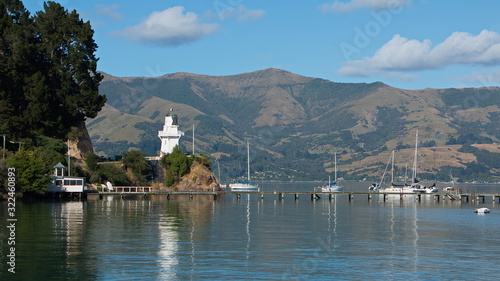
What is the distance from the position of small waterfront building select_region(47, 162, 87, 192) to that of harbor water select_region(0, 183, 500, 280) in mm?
23935

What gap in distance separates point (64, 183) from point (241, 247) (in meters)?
63.0

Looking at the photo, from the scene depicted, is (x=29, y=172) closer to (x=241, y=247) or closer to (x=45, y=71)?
(x=45, y=71)

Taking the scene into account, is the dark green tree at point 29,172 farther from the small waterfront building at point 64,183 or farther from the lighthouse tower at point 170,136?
the lighthouse tower at point 170,136

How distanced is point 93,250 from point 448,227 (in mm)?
41930

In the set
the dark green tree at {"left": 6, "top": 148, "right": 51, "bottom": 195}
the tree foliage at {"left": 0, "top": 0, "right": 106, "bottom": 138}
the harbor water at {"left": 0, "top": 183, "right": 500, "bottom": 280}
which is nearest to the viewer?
the harbor water at {"left": 0, "top": 183, "right": 500, "bottom": 280}

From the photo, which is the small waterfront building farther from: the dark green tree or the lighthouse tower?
the lighthouse tower

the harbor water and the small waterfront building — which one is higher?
the small waterfront building

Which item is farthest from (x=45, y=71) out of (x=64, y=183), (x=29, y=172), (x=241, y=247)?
(x=241, y=247)

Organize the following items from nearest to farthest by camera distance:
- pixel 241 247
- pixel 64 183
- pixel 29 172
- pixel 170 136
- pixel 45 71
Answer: pixel 241 247 → pixel 29 172 → pixel 64 183 → pixel 45 71 → pixel 170 136

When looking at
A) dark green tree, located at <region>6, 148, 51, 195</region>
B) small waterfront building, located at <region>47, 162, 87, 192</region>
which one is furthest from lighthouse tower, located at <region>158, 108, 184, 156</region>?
dark green tree, located at <region>6, 148, 51, 195</region>

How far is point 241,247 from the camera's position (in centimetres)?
5303

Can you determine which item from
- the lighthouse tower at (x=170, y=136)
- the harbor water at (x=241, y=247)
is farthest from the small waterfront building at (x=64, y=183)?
the lighthouse tower at (x=170, y=136)

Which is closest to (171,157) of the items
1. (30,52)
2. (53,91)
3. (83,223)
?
(53,91)

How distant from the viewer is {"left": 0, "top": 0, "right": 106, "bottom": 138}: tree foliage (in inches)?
4515
